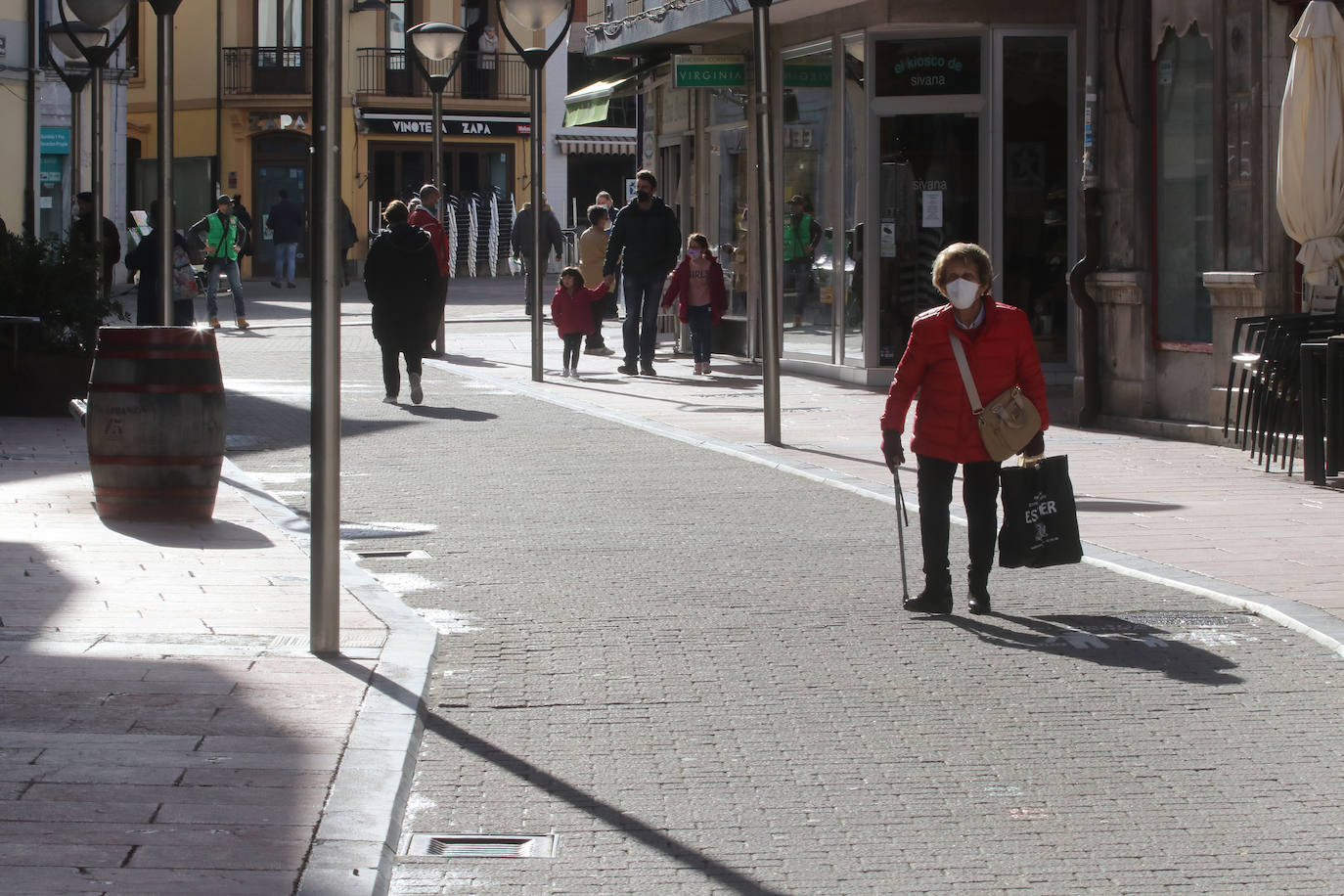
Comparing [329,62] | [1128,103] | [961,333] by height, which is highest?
[1128,103]

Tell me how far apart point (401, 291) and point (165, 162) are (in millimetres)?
5195

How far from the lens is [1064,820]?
4.97m

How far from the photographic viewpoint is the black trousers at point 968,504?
7.87m

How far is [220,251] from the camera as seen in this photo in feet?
91.2

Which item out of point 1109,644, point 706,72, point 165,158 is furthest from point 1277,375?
point 706,72

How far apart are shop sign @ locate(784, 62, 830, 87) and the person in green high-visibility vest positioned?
117 cm

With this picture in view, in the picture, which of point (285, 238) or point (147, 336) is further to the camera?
point (285, 238)

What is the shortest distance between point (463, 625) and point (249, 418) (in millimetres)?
8659

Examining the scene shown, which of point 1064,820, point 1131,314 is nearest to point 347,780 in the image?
point 1064,820

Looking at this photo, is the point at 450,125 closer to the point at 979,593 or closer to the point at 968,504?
the point at 968,504

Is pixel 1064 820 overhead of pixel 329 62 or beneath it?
beneath

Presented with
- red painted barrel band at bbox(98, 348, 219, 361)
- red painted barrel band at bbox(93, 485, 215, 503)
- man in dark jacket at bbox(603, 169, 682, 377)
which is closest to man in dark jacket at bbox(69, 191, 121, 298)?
man in dark jacket at bbox(603, 169, 682, 377)

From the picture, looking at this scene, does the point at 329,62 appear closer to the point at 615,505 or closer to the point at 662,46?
the point at 615,505

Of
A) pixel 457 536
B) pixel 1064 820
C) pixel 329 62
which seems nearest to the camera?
pixel 1064 820
